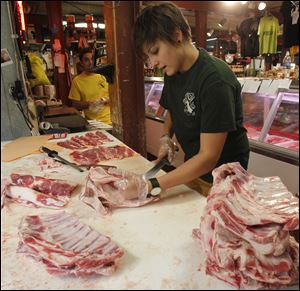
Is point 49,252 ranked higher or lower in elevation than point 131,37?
lower

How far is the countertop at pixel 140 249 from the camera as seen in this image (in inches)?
32.3

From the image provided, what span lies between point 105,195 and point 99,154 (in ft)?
2.34

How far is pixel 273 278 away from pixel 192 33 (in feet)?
3.77

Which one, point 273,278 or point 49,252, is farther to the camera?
point 49,252

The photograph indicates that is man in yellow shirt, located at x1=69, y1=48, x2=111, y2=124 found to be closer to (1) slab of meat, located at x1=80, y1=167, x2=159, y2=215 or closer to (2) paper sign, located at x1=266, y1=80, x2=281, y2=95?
(2) paper sign, located at x1=266, y1=80, x2=281, y2=95

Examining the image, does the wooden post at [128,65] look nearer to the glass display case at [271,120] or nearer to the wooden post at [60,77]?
the glass display case at [271,120]

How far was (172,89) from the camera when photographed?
1743mm

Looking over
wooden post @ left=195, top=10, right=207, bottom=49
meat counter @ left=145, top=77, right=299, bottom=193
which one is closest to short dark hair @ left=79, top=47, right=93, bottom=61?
meat counter @ left=145, top=77, right=299, bottom=193

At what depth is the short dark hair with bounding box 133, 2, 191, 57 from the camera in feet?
3.86

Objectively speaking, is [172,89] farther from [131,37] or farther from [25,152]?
[25,152]

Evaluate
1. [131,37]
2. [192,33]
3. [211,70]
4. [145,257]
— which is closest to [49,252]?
[145,257]

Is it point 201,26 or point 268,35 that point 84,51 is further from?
point 201,26

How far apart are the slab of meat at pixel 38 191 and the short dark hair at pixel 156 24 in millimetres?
719

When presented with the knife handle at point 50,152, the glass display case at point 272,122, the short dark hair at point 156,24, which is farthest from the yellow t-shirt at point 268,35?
the knife handle at point 50,152
